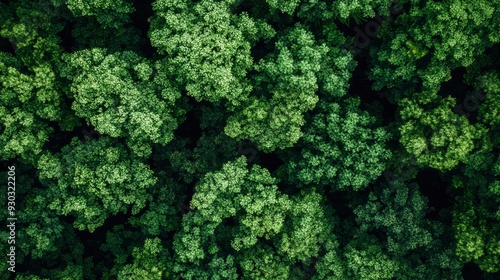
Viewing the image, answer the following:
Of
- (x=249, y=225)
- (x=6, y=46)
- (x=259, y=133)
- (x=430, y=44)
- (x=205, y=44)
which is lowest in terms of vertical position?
(x=249, y=225)

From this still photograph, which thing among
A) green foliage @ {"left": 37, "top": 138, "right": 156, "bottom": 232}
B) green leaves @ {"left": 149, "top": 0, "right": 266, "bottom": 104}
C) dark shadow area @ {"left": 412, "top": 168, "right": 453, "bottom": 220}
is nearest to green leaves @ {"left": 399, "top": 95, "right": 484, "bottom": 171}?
dark shadow area @ {"left": 412, "top": 168, "right": 453, "bottom": 220}

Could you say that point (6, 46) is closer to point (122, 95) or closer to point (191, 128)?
point (122, 95)

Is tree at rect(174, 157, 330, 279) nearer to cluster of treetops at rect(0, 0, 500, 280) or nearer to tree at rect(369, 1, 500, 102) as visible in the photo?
cluster of treetops at rect(0, 0, 500, 280)

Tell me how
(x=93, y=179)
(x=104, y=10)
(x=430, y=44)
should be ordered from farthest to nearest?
(x=104, y=10) < (x=93, y=179) < (x=430, y=44)

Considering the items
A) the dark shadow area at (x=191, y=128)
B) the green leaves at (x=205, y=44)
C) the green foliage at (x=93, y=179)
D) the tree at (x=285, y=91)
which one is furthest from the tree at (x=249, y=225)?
the dark shadow area at (x=191, y=128)

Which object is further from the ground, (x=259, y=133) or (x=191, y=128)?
(x=191, y=128)

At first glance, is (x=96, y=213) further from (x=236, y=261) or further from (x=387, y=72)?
(x=387, y=72)

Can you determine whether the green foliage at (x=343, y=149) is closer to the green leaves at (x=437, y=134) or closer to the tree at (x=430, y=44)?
the green leaves at (x=437, y=134)

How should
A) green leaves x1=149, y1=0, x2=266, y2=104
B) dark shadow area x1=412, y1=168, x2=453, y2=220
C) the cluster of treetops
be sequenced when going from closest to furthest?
green leaves x1=149, y1=0, x2=266, y2=104
the cluster of treetops
dark shadow area x1=412, y1=168, x2=453, y2=220

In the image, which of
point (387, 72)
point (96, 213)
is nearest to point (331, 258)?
point (387, 72)

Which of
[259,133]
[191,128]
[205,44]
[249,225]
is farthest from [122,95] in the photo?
[249,225]
